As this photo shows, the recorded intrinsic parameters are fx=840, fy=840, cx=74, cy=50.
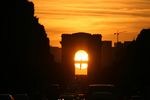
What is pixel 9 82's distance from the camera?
97000mm

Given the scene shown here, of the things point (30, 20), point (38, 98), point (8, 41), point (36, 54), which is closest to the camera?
point (38, 98)

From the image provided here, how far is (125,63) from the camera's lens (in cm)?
17650

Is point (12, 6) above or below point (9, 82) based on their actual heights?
above

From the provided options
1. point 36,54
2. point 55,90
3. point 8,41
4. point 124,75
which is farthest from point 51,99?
point 124,75

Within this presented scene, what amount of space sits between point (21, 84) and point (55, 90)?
19261mm

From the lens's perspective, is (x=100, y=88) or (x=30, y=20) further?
(x=30, y=20)

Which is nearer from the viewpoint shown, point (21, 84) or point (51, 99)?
point (21, 84)

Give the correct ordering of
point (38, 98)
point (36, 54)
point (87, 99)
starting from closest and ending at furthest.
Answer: point (87, 99) < point (38, 98) < point (36, 54)

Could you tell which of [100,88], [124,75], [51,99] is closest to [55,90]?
[51,99]

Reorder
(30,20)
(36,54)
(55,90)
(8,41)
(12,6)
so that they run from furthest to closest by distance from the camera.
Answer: (36,54)
(30,20)
(55,90)
(12,6)
(8,41)

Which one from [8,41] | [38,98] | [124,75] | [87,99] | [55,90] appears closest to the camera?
[87,99]

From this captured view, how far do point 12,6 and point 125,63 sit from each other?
69690mm

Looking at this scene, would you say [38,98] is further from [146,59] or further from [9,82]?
[146,59]

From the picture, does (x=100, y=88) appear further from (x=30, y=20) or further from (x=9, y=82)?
(x=30, y=20)
